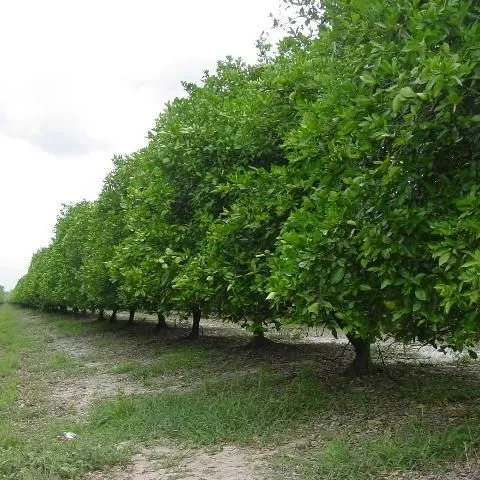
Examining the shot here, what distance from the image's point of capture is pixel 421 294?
5.36 metres

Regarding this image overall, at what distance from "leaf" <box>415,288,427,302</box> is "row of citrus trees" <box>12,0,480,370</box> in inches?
0.9

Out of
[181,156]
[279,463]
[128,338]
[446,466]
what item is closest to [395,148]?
[446,466]

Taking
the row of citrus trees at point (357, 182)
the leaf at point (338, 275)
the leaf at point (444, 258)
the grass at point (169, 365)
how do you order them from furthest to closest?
the grass at point (169, 365)
the leaf at point (338, 275)
the row of citrus trees at point (357, 182)
the leaf at point (444, 258)

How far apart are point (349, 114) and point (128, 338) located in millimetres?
20137

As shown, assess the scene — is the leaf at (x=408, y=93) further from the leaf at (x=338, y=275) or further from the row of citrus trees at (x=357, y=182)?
the leaf at (x=338, y=275)

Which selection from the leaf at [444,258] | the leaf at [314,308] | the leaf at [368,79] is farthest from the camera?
the leaf at [314,308]

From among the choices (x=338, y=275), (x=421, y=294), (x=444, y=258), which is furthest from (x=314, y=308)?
(x=444, y=258)

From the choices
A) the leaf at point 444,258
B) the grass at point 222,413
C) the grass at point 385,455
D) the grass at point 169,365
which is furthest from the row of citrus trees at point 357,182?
the grass at point 169,365

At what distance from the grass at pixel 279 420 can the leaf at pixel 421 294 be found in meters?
2.01

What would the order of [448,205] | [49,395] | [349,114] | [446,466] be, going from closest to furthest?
[448,205]
[349,114]
[446,466]
[49,395]

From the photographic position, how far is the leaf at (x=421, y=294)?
5309 millimetres

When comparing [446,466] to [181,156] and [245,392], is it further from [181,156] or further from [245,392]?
[181,156]

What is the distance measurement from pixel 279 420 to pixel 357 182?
4.38 m

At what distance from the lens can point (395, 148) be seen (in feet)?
17.4
